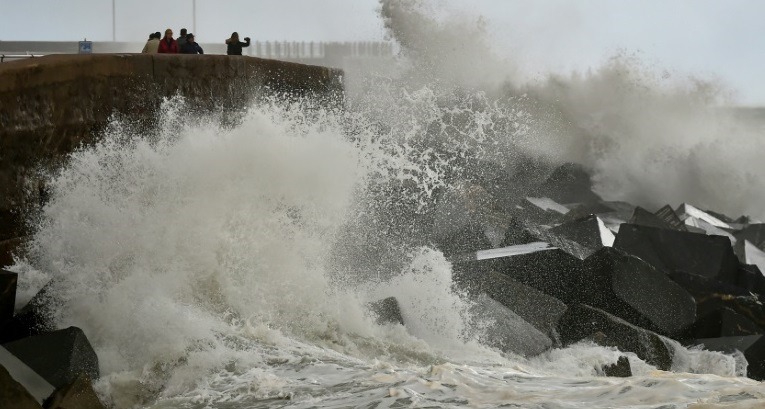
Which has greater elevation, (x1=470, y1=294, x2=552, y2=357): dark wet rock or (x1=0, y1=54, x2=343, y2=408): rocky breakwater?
(x1=0, y1=54, x2=343, y2=408): rocky breakwater

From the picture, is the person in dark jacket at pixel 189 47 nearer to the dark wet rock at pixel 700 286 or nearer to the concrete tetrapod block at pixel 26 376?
the dark wet rock at pixel 700 286

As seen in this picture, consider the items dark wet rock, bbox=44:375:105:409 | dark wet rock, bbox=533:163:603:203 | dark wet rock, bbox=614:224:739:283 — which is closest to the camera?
dark wet rock, bbox=44:375:105:409

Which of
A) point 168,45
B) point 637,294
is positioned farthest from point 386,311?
point 168,45

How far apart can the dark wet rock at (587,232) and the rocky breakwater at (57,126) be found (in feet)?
9.99

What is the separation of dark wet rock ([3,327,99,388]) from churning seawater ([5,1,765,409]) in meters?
0.13

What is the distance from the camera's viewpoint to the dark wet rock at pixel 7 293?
5102 millimetres

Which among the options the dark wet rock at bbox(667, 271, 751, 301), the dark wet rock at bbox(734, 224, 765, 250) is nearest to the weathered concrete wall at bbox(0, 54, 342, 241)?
the dark wet rock at bbox(667, 271, 751, 301)

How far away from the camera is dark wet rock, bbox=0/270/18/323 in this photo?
5102mm

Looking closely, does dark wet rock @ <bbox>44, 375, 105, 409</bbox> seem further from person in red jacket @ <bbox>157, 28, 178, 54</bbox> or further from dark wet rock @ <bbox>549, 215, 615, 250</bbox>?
person in red jacket @ <bbox>157, 28, 178, 54</bbox>

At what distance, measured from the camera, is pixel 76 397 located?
3.90 metres

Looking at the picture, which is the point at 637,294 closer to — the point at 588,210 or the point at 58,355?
the point at 58,355

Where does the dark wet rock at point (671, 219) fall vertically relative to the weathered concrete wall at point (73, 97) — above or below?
below

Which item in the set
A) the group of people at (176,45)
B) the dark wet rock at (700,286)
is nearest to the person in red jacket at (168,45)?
the group of people at (176,45)

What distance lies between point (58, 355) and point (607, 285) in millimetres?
3918
